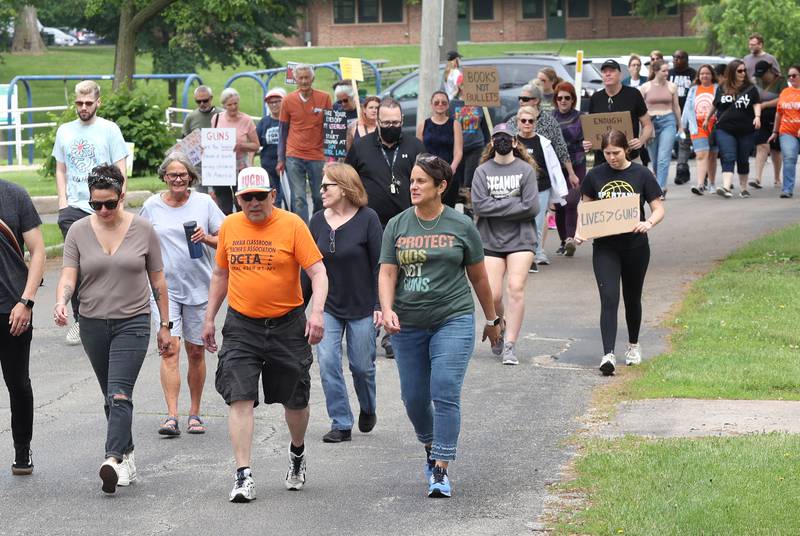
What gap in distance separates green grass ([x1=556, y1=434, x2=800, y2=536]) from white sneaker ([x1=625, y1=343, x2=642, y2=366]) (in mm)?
2613

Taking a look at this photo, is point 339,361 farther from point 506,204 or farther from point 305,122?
point 305,122

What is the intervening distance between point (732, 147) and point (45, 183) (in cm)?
1135

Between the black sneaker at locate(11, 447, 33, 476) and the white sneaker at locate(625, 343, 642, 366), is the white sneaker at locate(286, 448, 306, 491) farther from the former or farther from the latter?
the white sneaker at locate(625, 343, 642, 366)

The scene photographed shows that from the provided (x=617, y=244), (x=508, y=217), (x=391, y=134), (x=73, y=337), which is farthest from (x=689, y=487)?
(x=73, y=337)

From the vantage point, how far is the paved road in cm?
700

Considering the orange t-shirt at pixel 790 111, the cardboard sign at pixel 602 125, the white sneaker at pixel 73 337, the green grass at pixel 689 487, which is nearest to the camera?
the green grass at pixel 689 487

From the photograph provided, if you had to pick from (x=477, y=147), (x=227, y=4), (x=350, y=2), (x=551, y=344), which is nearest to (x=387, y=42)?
(x=350, y=2)

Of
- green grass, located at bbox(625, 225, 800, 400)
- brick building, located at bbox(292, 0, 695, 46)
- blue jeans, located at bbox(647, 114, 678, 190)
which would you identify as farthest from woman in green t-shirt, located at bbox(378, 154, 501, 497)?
brick building, located at bbox(292, 0, 695, 46)

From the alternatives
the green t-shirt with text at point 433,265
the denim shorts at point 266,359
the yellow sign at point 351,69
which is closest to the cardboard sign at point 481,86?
the yellow sign at point 351,69

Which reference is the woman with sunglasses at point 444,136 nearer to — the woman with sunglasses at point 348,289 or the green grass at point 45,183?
the woman with sunglasses at point 348,289

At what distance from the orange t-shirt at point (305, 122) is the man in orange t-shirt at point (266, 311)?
9.37m

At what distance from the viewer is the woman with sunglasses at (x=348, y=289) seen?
28.4 ft

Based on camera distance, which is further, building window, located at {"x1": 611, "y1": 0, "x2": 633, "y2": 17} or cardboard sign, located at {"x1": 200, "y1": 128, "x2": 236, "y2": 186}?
building window, located at {"x1": 611, "y1": 0, "x2": 633, "y2": 17}

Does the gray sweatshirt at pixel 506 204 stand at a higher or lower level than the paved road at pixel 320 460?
higher
